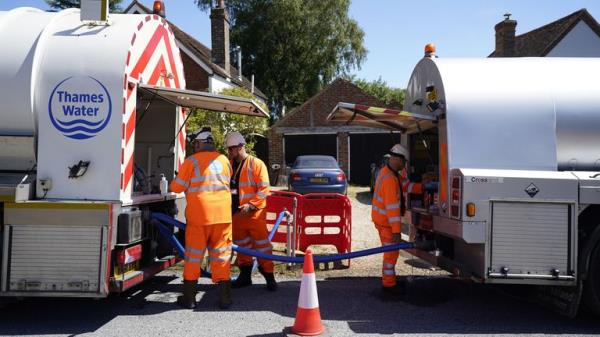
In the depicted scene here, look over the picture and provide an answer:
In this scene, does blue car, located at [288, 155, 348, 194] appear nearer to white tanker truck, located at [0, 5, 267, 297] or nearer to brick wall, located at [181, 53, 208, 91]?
brick wall, located at [181, 53, 208, 91]

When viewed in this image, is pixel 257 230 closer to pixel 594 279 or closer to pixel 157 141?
pixel 157 141

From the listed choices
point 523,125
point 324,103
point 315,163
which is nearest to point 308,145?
point 324,103

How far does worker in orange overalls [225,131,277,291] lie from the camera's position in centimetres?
602

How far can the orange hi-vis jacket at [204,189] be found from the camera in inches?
205

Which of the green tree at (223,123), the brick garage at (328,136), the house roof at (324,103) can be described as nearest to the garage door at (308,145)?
the brick garage at (328,136)

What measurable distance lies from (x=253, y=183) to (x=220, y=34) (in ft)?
58.8

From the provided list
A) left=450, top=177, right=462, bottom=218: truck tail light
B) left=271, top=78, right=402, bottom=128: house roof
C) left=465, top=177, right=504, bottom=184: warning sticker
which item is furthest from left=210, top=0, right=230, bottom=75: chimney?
left=465, top=177, right=504, bottom=184: warning sticker

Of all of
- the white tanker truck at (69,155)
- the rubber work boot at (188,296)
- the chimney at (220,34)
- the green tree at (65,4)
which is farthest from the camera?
the green tree at (65,4)

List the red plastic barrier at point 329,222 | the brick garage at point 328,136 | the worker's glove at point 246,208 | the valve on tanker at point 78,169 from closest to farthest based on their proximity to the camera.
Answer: the valve on tanker at point 78,169
the worker's glove at point 246,208
the red plastic barrier at point 329,222
the brick garage at point 328,136

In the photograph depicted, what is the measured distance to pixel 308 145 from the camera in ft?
78.1

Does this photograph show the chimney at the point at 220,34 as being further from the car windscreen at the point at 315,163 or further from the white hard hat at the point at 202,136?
the white hard hat at the point at 202,136

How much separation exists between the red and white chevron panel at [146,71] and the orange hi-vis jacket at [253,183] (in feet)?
4.18

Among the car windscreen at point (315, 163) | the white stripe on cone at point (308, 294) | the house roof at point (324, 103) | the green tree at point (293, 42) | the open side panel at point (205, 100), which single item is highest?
the green tree at point (293, 42)

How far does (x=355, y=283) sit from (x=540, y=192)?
8.93 feet
